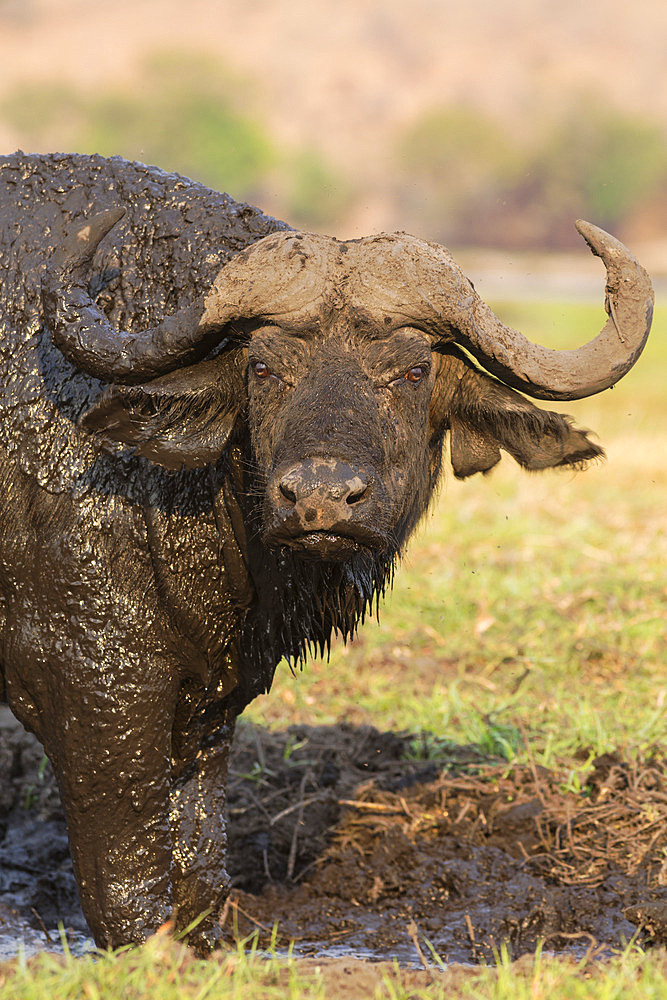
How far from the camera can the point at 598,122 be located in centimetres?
9612

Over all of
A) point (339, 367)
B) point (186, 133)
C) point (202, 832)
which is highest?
point (186, 133)

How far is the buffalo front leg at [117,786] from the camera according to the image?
398 centimetres

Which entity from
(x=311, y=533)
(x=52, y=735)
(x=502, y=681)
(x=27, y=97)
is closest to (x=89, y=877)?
(x=52, y=735)

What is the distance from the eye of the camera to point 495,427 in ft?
13.1

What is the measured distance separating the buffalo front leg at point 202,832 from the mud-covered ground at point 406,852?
23 cm

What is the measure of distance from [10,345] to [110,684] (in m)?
1.23

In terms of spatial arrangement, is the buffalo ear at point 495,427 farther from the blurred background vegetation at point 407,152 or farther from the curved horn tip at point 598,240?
the blurred background vegetation at point 407,152

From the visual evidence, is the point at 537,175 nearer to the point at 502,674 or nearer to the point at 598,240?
the point at 502,674

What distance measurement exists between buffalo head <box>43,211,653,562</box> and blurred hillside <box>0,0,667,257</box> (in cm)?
7364

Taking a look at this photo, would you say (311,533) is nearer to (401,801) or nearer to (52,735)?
(52,735)

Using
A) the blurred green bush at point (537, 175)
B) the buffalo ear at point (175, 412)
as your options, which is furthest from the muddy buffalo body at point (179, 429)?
the blurred green bush at point (537, 175)

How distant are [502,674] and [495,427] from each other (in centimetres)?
330

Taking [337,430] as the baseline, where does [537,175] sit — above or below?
above

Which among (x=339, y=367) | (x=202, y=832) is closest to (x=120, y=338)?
(x=339, y=367)
